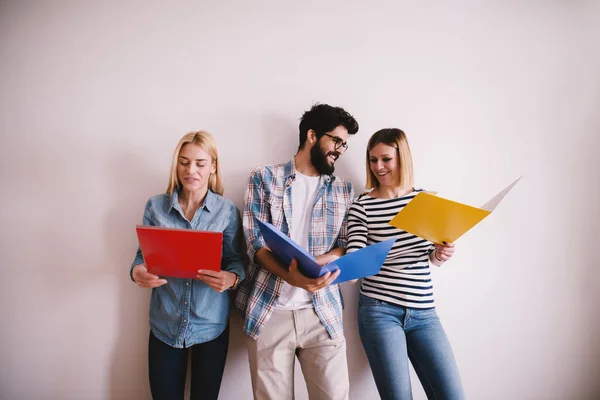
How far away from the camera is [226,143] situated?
4.51ft

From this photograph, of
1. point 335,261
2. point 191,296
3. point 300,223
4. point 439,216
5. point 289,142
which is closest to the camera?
point 335,261

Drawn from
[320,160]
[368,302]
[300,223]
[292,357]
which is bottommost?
[292,357]

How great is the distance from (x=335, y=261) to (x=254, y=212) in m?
0.49

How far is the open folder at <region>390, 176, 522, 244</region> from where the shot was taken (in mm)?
895

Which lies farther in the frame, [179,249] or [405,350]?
[405,350]

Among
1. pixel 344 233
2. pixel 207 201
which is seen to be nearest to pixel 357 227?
pixel 344 233

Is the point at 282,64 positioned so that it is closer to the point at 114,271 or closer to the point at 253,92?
the point at 253,92

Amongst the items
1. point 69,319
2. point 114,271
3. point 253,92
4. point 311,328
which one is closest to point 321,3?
point 253,92

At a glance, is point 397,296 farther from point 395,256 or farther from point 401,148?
point 401,148

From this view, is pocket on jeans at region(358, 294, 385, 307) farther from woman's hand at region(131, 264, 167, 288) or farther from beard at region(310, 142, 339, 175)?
woman's hand at region(131, 264, 167, 288)

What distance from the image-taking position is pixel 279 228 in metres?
1.18

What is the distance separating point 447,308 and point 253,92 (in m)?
1.66

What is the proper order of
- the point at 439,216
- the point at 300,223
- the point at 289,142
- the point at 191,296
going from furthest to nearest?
the point at 289,142, the point at 300,223, the point at 191,296, the point at 439,216

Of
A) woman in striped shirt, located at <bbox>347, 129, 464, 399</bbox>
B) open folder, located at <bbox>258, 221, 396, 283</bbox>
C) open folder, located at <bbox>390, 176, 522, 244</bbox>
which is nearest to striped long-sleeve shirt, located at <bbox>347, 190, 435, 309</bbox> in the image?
woman in striped shirt, located at <bbox>347, 129, 464, 399</bbox>
